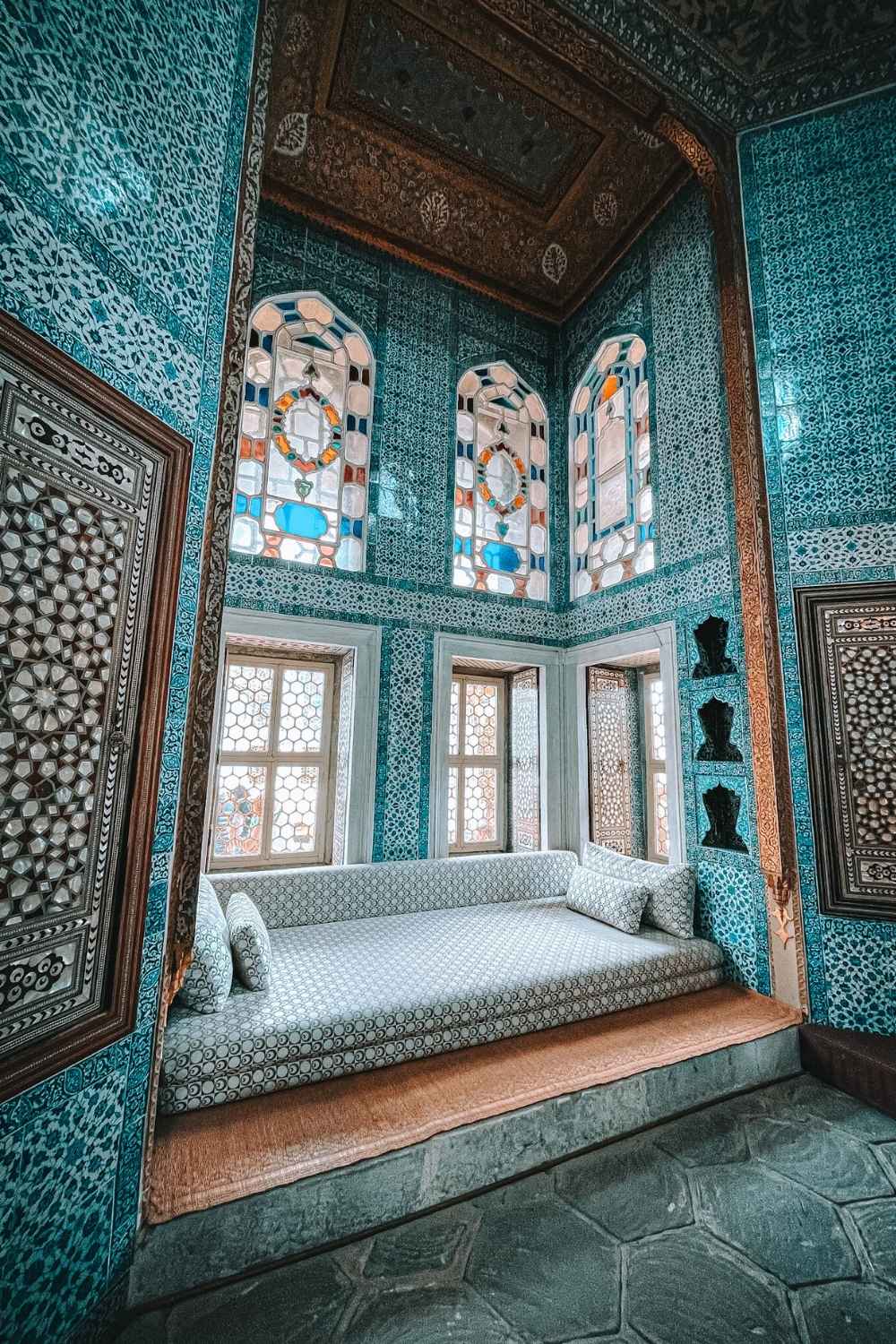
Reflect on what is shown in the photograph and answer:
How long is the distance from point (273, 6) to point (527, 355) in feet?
10.2

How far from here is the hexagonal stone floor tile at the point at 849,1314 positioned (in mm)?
1436

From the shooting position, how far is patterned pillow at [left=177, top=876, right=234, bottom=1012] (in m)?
2.12

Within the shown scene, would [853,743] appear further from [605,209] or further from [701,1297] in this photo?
[605,209]

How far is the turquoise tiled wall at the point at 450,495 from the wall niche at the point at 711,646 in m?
0.06

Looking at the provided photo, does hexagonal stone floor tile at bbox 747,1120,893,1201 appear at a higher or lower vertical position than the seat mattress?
lower

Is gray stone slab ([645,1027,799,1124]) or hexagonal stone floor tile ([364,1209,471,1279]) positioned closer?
hexagonal stone floor tile ([364,1209,471,1279])

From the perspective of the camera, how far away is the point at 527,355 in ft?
16.2

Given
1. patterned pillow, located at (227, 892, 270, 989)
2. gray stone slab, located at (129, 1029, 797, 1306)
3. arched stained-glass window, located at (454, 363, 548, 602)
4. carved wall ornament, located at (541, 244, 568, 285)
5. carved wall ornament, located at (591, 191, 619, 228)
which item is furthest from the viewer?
carved wall ornament, located at (541, 244, 568, 285)

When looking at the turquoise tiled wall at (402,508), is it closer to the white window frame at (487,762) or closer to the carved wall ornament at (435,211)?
the carved wall ornament at (435,211)

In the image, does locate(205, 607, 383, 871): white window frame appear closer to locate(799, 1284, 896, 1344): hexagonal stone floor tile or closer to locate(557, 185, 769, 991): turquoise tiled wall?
locate(557, 185, 769, 991): turquoise tiled wall

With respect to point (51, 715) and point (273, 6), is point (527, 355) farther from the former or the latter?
point (51, 715)

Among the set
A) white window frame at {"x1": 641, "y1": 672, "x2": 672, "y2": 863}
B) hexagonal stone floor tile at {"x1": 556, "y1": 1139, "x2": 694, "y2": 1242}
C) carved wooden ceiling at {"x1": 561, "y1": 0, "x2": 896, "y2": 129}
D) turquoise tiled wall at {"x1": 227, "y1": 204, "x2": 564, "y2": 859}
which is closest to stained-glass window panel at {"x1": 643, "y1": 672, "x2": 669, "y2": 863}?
white window frame at {"x1": 641, "y1": 672, "x2": 672, "y2": 863}

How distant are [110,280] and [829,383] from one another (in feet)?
10.8

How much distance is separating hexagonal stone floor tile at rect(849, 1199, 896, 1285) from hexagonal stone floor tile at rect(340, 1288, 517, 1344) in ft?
3.61
